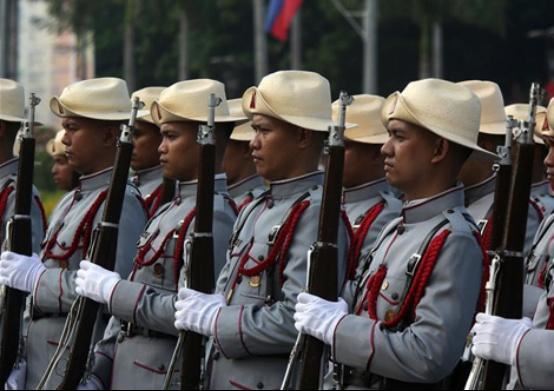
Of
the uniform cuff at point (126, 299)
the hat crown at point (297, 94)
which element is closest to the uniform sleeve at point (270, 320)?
the hat crown at point (297, 94)

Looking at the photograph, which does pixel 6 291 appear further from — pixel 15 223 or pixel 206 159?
pixel 206 159

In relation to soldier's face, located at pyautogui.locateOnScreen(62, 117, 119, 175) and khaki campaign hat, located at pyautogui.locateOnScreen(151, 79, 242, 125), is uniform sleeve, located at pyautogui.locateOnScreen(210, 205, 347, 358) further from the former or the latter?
soldier's face, located at pyautogui.locateOnScreen(62, 117, 119, 175)

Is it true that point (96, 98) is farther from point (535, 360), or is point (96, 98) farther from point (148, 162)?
point (535, 360)

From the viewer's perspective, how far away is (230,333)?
7.42 meters

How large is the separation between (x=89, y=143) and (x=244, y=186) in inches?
52.6

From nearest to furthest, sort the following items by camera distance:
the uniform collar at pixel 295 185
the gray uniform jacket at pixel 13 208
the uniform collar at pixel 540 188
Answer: the uniform collar at pixel 295 185, the gray uniform jacket at pixel 13 208, the uniform collar at pixel 540 188

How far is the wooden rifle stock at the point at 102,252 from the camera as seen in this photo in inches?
332

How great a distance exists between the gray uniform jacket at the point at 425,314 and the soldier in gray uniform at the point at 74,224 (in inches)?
83.6

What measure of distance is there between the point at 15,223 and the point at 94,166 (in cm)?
50

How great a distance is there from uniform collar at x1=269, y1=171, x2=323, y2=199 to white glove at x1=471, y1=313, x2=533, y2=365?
4.85 ft

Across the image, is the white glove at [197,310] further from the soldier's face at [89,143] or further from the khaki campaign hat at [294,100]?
the soldier's face at [89,143]

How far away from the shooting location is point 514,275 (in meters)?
6.55

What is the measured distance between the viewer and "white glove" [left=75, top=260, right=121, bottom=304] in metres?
8.37

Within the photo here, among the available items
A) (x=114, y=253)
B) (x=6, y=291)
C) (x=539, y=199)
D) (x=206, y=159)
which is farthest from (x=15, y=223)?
(x=539, y=199)
